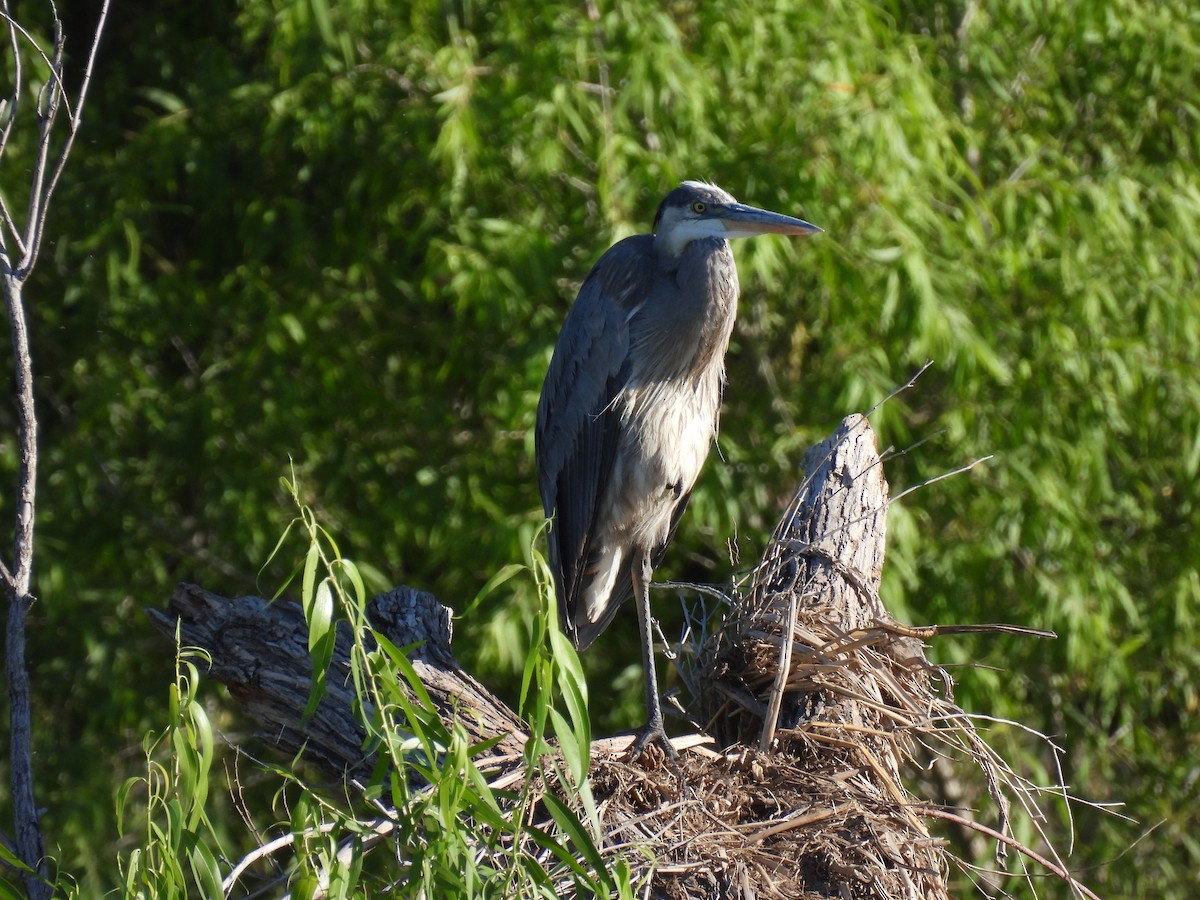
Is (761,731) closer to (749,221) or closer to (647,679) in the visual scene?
(647,679)

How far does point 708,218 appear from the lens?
3381 mm

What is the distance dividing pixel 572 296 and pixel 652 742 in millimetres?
2228

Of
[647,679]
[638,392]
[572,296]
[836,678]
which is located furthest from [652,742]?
[572,296]

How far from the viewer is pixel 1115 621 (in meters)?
4.99

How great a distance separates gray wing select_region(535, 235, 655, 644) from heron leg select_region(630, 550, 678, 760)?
0.50 ft

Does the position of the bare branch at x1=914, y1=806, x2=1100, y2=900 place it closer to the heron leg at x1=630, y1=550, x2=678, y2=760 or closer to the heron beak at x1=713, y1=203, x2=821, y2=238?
the heron leg at x1=630, y1=550, x2=678, y2=760

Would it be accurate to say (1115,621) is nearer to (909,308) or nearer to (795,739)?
(909,308)

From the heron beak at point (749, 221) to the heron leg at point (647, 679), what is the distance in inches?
34.5

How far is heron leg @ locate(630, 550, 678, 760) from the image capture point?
8.73ft

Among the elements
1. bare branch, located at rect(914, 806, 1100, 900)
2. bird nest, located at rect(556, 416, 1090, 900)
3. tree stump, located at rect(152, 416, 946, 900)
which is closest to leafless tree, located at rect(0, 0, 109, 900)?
tree stump, located at rect(152, 416, 946, 900)

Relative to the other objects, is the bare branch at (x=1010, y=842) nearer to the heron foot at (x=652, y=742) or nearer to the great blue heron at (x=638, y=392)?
the heron foot at (x=652, y=742)

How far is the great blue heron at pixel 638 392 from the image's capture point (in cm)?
344

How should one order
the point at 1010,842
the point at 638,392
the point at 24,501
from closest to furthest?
the point at 24,501
the point at 1010,842
the point at 638,392

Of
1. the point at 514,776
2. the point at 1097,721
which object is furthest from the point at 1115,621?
the point at 514,776
